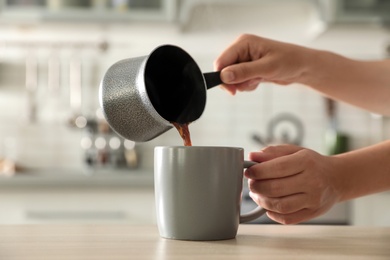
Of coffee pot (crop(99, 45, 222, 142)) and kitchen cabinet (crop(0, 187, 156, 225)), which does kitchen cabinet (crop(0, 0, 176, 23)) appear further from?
coffee pot (crop(99, 45, 222, 142))

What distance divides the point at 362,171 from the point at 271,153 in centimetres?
14

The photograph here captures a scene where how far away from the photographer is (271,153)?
0.89 meters

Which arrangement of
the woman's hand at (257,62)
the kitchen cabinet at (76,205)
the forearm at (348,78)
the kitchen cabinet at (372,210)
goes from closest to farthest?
the woman's hand at (257,62) < the forearm at (348,78) < the kitchen cabinet at (76,205) < the kitchen cabinet at (372,210)

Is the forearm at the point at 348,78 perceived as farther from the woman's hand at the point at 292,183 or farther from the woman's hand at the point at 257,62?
the woman's hand at the point at 292,183

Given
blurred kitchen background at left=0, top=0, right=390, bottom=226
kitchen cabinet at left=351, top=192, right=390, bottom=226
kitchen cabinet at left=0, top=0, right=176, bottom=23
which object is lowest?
kitchen cabinet at left=351, top=192, right=390, bottom=226

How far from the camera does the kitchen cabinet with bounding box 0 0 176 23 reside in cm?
245

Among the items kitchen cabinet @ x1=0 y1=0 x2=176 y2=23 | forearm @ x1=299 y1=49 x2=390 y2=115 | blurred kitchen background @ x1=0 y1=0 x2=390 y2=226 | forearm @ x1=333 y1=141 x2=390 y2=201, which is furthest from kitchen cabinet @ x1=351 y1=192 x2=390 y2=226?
forearm @ x1=333 y1=141 x2=390 y2=201

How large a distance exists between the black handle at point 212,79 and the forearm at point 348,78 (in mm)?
255

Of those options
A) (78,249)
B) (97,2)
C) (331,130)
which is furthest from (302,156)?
(331,130)

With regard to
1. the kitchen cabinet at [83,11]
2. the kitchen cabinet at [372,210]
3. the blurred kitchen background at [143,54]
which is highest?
the kitchen cabinet at [83,11]

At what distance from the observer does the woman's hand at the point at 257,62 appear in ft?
3.44

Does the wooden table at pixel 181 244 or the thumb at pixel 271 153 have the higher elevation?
the thumb at pixel 271 153

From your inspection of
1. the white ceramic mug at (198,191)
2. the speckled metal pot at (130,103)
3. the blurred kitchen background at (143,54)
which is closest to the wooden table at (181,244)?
the white ceramic mug at (198,191)

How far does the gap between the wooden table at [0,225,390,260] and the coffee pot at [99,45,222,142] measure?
0.15 metres
